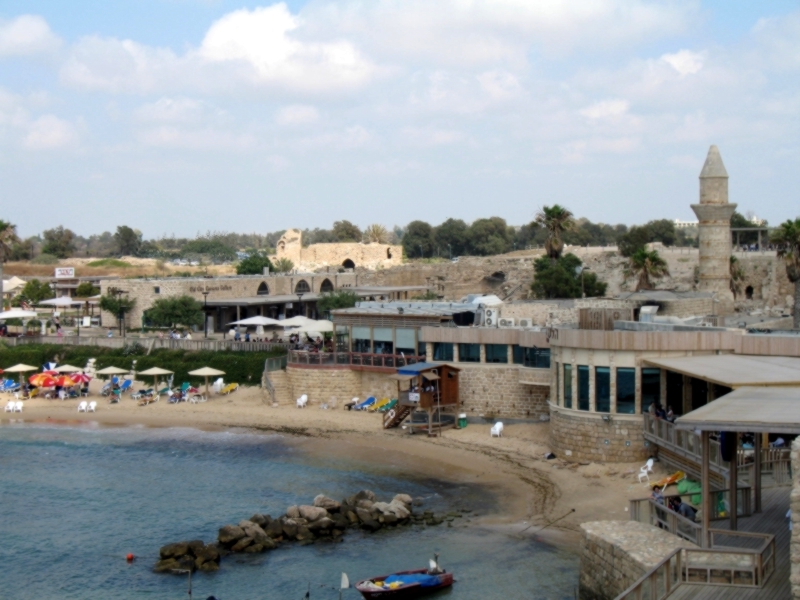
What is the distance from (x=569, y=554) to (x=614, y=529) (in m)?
3.11

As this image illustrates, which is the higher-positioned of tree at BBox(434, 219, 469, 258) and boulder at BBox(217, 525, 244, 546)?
tree at BBox(434, 219, 469, 258)

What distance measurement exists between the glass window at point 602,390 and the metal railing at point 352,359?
10849 mm

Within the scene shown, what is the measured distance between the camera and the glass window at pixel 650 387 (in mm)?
27500

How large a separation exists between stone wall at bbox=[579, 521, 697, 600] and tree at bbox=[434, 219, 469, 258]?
91.5m

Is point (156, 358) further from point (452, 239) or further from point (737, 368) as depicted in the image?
point (452, 239)

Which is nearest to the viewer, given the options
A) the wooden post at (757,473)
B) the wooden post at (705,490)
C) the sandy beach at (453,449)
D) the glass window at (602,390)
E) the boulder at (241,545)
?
the wooden post at (705,490)

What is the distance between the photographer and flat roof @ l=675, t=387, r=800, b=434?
1549cm

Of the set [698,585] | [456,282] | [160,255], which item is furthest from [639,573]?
[160,255]

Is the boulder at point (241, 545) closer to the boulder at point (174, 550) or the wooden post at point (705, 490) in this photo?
the boulder at point (174, 550)

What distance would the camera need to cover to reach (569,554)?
73.6 ft

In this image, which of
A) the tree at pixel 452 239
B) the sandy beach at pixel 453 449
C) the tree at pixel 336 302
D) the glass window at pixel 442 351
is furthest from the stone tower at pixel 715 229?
the tree at pixel 452 239

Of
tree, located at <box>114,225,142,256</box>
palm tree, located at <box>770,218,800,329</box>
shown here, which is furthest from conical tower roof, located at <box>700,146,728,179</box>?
tree, located at <box>114,225,142,256</box>

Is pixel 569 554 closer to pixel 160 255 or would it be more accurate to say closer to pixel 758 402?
pixel 758 402

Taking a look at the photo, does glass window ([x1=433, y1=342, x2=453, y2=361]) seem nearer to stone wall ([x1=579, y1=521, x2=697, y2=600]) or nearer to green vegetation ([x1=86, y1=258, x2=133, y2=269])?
stone wall ([x1=579, y1=521, x2=697, y2=600])
